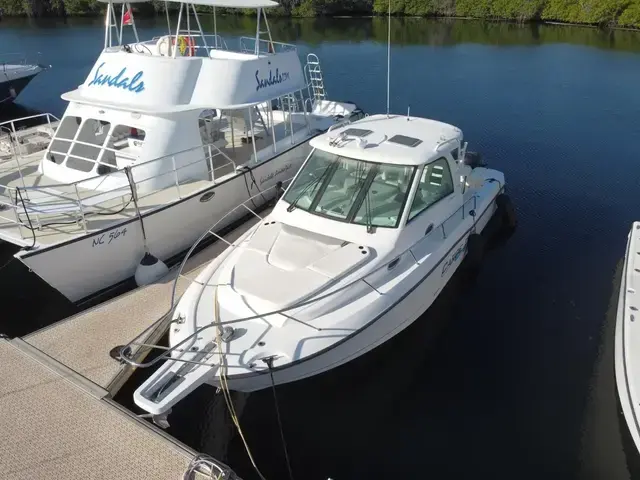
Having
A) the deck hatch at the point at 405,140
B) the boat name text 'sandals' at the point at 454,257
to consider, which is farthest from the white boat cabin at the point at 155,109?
the boat name text 'sandals' at the point at 454,257

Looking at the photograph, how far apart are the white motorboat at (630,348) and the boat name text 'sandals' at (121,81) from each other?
351 inches

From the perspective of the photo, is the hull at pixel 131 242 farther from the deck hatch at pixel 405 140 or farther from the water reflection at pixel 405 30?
the water reflection at pixel 405 30

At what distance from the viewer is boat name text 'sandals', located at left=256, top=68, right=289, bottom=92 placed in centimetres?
1091

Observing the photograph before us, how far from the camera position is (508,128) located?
18.1 metres

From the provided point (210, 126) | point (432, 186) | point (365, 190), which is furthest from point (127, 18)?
point (432, 186)

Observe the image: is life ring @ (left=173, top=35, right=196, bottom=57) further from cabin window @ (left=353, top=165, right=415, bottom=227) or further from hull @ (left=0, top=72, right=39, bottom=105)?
hull @ (left=0, top=72, right=39, bottom=105)

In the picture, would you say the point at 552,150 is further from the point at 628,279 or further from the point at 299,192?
the point at 299,192

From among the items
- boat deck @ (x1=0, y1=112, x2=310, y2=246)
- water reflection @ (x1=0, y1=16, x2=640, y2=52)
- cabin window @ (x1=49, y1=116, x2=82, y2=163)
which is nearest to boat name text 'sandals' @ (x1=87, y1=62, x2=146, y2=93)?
cabin window @ (x1=49, y1=116, x2=82, y2=163)

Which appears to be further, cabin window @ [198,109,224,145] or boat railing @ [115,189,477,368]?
cabin window @ [198,109,224,145]

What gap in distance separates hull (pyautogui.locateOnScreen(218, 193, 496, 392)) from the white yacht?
0.07 ft

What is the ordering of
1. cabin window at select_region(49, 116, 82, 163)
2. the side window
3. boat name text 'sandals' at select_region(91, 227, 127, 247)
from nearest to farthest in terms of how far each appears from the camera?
the side window → boat name text 'sandals' at select_region(91, 227, 127, 247) → cabin window at select_region(49, 116, 82, 163)

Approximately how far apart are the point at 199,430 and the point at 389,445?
245 cm

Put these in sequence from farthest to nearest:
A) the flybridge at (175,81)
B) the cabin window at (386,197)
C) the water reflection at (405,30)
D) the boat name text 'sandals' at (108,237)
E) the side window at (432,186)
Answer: the water reflection at (405,30) → the flybridge at (175,81) → the boat name text 'sandals' at (108,237) → the side window at (432,186) → the cabin window at (386,197)

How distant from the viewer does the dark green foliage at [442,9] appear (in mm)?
36000
